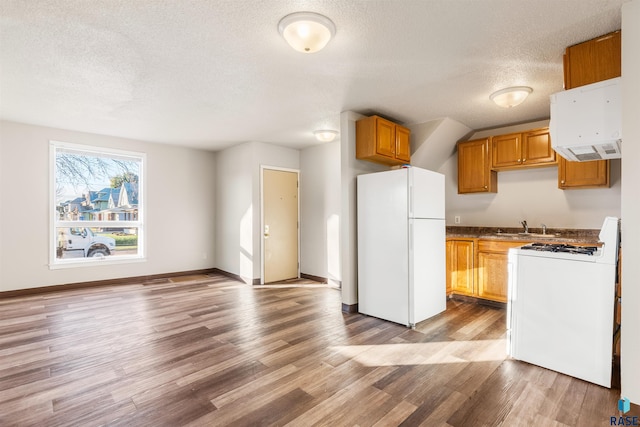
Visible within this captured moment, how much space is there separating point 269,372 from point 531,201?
4065 mm

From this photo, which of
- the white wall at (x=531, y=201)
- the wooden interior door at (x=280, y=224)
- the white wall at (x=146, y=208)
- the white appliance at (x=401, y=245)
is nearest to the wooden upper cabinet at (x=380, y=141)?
the white appliance at (x=401, y=245)

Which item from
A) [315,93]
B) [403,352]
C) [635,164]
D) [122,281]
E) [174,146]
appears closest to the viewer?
[635,164]

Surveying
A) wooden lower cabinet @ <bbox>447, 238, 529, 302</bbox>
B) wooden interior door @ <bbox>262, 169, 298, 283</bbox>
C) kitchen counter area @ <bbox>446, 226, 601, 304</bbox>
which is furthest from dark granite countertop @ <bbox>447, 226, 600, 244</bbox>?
wooden interior door @ <bbox>262, 169, 298, 283</bbox>

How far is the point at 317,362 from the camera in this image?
2.59m

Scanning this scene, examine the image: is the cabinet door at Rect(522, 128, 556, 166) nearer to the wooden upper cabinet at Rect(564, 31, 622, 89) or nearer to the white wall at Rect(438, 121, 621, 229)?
the white wall at Rect(438, 121, 621, 229)

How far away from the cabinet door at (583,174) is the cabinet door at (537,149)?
6.6 inches

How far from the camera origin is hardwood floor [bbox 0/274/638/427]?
1.93m

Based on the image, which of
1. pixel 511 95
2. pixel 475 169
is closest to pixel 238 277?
pixel 475 169

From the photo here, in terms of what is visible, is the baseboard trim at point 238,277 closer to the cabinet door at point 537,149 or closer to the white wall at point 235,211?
the white wall at point 235,211

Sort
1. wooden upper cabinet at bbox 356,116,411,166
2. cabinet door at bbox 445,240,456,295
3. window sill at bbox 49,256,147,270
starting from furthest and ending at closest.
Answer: window sill at bbox 49,256,147,270
cabinet door at bbox 445,240,456,295
wooden upper cabinet at bbox 356,116,411,166

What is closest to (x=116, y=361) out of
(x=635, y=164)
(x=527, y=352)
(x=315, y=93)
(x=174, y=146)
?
(x=315, y=93)

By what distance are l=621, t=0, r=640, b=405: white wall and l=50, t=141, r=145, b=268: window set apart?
624 centimetres

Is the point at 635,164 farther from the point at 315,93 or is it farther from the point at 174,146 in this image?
the point at 174,146

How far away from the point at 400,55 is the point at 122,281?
18.1 feet
